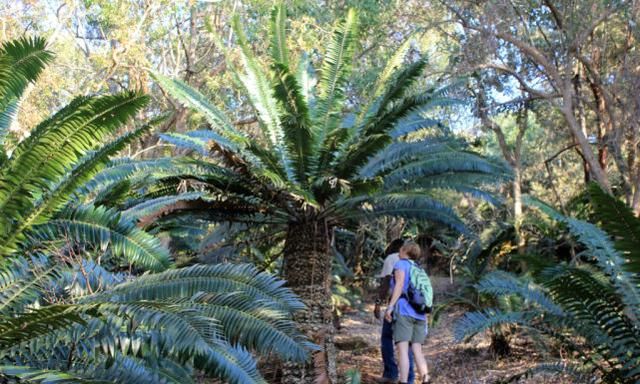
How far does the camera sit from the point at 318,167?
7836mm

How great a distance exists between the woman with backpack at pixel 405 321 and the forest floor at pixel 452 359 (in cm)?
175

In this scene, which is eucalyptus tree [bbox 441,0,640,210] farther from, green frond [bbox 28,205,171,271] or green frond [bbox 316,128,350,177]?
green frond [bbox 28,205,171,271]

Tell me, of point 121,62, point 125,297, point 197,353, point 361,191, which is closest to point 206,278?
point 125,297

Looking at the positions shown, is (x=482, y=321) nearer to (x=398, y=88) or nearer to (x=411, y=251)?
(x=411, y=251)

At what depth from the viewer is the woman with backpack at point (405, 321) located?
623 centimetres

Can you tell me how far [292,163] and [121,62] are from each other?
27.9ft

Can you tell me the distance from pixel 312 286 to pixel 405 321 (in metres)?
1.79

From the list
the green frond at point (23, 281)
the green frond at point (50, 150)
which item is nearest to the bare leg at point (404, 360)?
the green frond at point (23, 281)

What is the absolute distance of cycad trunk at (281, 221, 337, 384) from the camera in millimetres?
7297

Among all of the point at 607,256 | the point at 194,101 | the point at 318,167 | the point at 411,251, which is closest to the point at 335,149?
the point at 318,167

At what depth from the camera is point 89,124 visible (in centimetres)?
459

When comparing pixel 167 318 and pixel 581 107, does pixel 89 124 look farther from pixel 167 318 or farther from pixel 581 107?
pixel 581 107

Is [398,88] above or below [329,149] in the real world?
above

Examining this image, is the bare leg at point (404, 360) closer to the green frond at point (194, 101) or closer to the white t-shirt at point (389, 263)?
the white t-shirt at point (389, 263)
